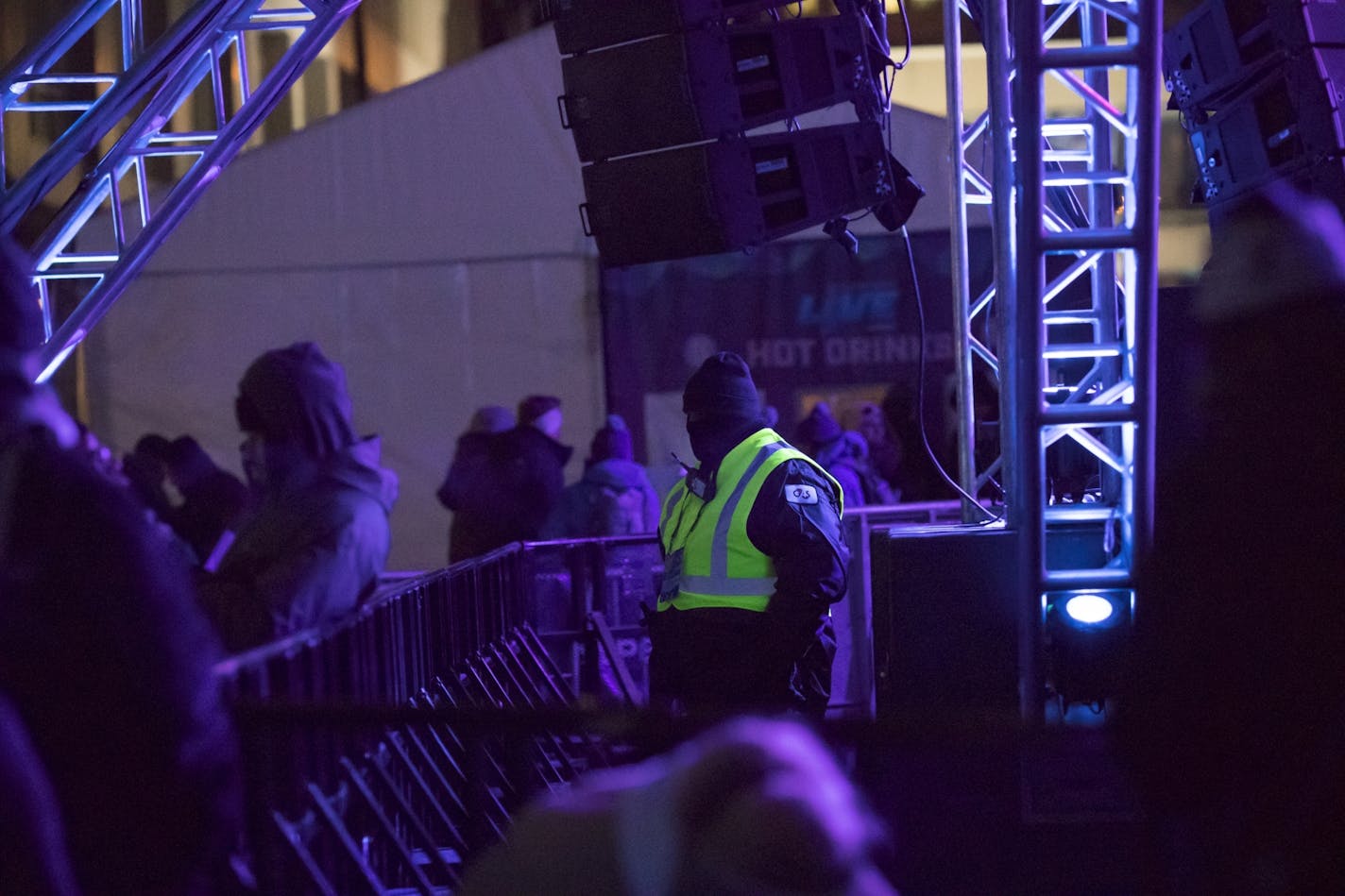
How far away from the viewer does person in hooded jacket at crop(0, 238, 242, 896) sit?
237 cm

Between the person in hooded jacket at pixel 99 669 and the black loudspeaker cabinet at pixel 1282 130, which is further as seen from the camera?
the black loudspeaker cabinet at pixel 1282 130

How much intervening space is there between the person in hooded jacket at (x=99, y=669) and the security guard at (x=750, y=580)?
2649 mm

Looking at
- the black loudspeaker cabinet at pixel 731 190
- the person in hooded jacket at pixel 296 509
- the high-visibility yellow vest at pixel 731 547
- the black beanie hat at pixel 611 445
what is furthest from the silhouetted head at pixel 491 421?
the person in hooded jacket at pixel 296 509

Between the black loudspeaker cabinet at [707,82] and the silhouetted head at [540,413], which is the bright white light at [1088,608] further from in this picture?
the silhouetted head at [540,413]

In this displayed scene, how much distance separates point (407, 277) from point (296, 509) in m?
7.56

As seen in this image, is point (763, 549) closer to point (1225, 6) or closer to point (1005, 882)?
point (1005, 882)

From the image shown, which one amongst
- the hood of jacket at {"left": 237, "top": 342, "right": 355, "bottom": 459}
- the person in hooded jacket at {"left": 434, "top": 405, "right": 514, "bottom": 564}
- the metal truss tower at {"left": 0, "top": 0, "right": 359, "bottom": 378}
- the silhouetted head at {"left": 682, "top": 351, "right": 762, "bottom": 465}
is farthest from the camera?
the person in hooded jacket at {"left": 434, "top": 405, "right": 514, "bottom": 564}

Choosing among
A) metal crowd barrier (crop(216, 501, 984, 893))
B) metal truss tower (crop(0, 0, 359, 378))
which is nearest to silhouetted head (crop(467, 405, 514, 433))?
metal crowd barrier (crop(216, 501, 984, 893))

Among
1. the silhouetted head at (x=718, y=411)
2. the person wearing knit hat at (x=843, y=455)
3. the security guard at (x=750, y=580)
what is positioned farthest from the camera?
the person wearing knit hat at (x=843, y=455)

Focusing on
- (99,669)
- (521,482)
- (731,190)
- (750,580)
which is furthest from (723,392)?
(521,482)

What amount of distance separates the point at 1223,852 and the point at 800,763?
0.95 meters

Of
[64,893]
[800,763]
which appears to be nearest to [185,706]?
[64,893]

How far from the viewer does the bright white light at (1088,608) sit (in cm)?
529

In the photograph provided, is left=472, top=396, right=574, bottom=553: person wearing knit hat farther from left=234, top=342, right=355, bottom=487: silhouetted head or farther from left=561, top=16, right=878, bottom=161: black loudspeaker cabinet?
left=234, top=342, right=355, bottom=487: silhouetted head
